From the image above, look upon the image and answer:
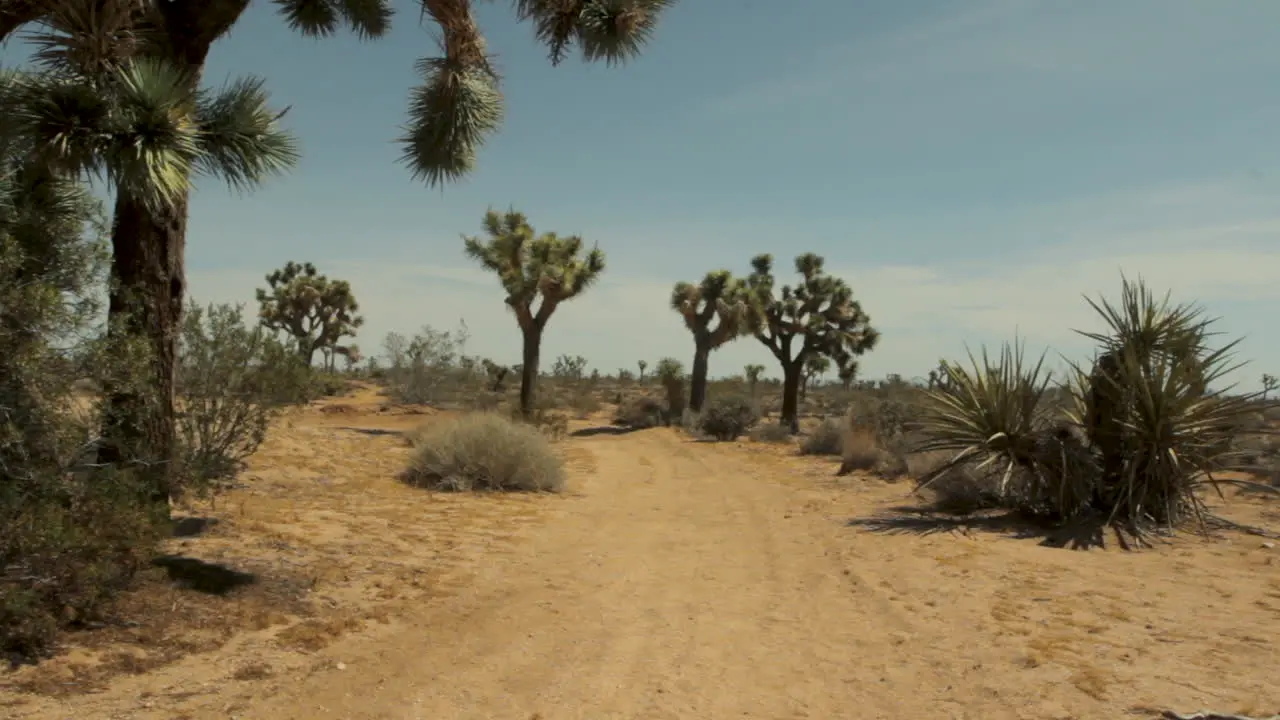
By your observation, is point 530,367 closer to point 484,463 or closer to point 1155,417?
point 484,463

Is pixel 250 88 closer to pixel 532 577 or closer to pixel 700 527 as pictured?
pixel 532 577

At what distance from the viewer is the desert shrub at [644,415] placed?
30.6 meters

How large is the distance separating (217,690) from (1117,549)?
8.39m

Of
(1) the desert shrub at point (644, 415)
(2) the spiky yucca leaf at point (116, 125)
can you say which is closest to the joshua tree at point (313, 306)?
(1) the desert shrub at point (644, 415)

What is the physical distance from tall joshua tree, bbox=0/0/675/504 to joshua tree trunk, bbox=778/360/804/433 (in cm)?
1989

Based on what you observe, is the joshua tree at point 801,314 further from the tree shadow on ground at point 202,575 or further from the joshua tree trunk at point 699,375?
the tree shadow on ground at point 202,575

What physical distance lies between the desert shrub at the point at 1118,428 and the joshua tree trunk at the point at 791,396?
1625cm

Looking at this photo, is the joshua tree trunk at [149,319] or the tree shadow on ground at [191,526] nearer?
the joshua tree trunk at [149,319]

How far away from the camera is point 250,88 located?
21.1 feet

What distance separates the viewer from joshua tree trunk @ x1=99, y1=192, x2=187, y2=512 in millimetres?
6332

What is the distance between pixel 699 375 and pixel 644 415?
241cm

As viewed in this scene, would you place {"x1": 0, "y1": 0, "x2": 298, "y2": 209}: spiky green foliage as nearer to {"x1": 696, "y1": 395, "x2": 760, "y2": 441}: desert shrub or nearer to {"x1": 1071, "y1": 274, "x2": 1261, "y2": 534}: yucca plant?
{"x1": 1071, "y1": 274, "x2": 1261, "y2": 534}: yucca plant

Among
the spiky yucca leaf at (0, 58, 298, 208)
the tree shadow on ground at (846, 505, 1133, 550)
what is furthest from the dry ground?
the spiky yucca leaf at (0, 58, 298, 208)

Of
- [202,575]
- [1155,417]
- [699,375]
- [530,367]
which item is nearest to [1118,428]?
[1155,417]
